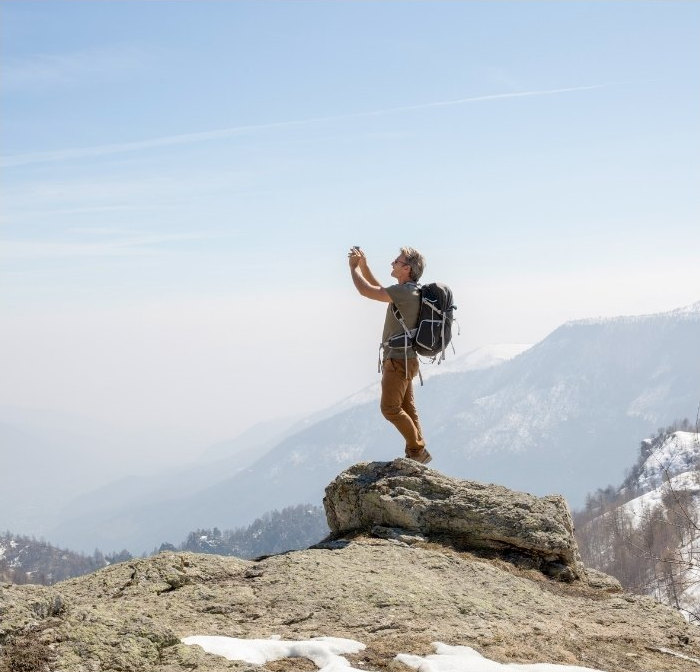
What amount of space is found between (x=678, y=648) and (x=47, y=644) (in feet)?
25.0

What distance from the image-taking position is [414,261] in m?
16.3

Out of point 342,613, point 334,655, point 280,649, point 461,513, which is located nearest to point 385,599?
point 342,613

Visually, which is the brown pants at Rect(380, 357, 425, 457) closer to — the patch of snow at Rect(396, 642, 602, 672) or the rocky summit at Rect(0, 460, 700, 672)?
the rocky summit at Rect(0, 460, 700, 672)

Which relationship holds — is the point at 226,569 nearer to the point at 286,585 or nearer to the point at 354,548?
the point at 286,585

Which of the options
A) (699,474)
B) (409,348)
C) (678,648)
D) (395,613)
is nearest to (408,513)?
(409,348)

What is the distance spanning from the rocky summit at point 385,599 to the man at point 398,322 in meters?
1.09

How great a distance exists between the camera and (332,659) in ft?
28.1

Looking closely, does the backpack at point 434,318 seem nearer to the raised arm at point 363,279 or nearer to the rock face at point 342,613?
the raised arm at point 363,279

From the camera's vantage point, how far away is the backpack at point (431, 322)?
1616cm

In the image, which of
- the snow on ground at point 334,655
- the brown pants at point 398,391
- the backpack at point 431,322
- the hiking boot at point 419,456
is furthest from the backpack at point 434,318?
the snow on ground at point 334,655

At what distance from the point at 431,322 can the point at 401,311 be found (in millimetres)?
652

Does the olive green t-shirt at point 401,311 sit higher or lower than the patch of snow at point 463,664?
higher

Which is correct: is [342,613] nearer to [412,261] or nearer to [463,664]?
[463,664]

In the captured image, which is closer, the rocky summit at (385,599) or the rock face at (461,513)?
the rocky summit at (385,599)
